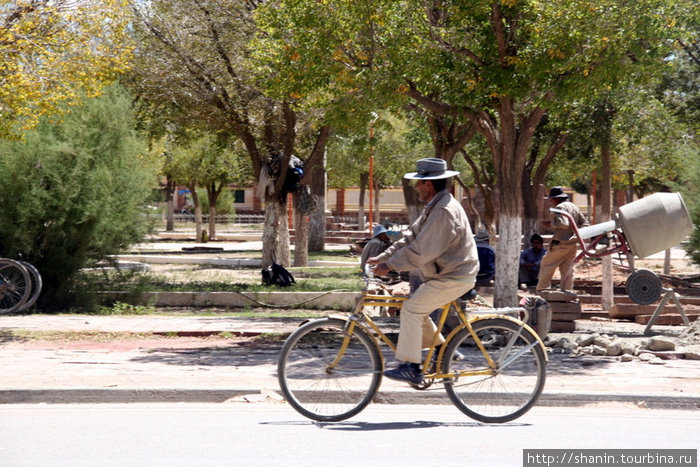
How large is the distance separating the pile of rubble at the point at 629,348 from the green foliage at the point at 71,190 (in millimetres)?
7367

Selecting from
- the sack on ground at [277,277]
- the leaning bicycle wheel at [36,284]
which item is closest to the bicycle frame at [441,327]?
the leaning bicycle wheel at [36,284]

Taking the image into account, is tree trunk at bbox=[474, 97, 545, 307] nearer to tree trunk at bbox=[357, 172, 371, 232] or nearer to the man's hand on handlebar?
the man's hand on handlebar

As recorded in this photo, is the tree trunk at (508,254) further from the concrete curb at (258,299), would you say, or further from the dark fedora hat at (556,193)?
the concrete curb at (258,299)

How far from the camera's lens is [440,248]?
249 inches

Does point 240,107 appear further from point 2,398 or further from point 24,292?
point 2,398

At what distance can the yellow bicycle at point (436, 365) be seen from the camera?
649 centimetres

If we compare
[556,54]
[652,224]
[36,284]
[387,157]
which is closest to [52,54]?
[36,284]

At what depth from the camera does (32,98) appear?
1394cm

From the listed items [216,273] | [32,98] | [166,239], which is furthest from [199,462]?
[166,239]

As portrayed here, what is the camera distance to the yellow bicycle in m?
6.49

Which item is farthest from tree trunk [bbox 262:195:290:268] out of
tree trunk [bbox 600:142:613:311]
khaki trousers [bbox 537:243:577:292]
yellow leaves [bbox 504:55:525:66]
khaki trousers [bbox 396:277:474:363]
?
khaki trousers [bbox 396:277:474:363]

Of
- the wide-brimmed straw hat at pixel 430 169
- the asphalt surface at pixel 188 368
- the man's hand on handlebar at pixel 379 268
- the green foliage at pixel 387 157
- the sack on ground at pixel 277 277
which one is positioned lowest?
the asphalt surface at pixel 188 368

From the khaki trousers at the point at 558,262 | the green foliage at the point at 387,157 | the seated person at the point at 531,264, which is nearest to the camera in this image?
the khaki trousers at the point at 558,262

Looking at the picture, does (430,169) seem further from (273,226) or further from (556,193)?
(273,226)
